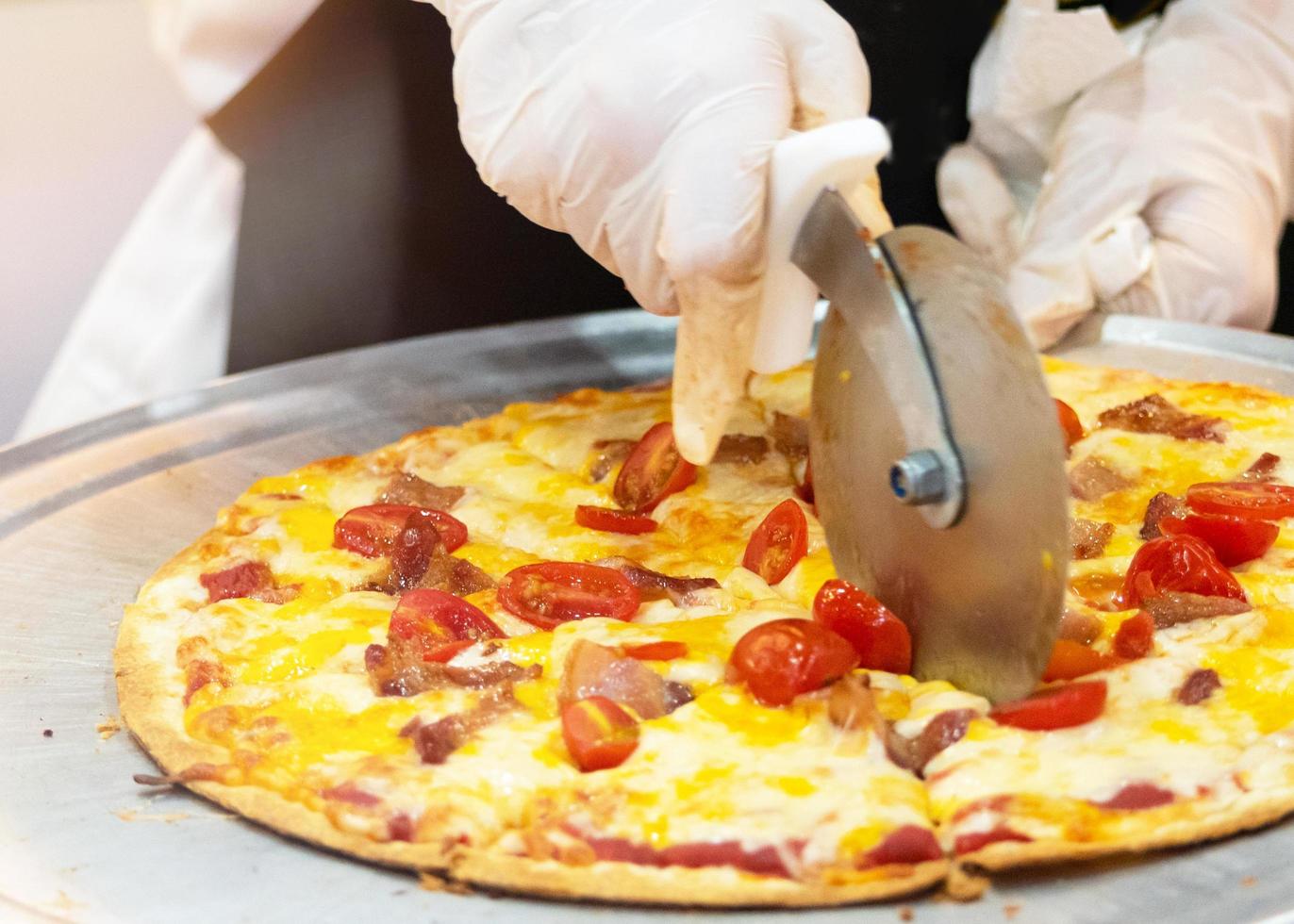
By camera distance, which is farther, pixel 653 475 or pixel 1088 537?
pixel 653 475

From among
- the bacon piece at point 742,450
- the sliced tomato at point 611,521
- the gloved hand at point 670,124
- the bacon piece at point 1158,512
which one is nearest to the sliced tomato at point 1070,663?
the bacon piece at point 1158,512

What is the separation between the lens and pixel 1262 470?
3.11 metres

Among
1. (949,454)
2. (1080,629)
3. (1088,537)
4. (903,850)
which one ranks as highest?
(949,454)

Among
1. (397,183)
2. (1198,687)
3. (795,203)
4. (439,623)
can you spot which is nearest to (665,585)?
(439,623)

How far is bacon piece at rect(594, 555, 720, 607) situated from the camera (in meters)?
2.77

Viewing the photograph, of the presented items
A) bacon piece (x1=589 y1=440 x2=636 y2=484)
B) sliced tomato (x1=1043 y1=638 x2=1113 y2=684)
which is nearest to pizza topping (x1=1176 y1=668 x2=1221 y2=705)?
sliced tomato (x1=1043 y1=638 x2=1113 y2=684)

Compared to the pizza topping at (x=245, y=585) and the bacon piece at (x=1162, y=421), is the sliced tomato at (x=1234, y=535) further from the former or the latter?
the pizza topping at (x=245, y=585)

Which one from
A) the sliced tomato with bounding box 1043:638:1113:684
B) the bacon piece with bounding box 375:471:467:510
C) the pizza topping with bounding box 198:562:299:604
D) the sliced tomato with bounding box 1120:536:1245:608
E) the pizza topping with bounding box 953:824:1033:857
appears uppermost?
the pizza topping with bounding box 953:824:1033:857

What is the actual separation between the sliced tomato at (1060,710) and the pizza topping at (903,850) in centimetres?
33

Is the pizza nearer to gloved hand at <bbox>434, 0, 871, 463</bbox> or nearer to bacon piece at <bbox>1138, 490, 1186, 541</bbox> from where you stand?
bacon piece at <bbox>1138, 490, 1186, 541</bbox>

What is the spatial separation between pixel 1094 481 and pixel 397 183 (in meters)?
2.63

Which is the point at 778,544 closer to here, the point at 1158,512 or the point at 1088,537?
the point at 1088,537

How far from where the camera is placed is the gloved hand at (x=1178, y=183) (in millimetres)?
4285

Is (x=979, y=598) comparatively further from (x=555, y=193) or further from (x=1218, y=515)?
(x=555, y=193)
